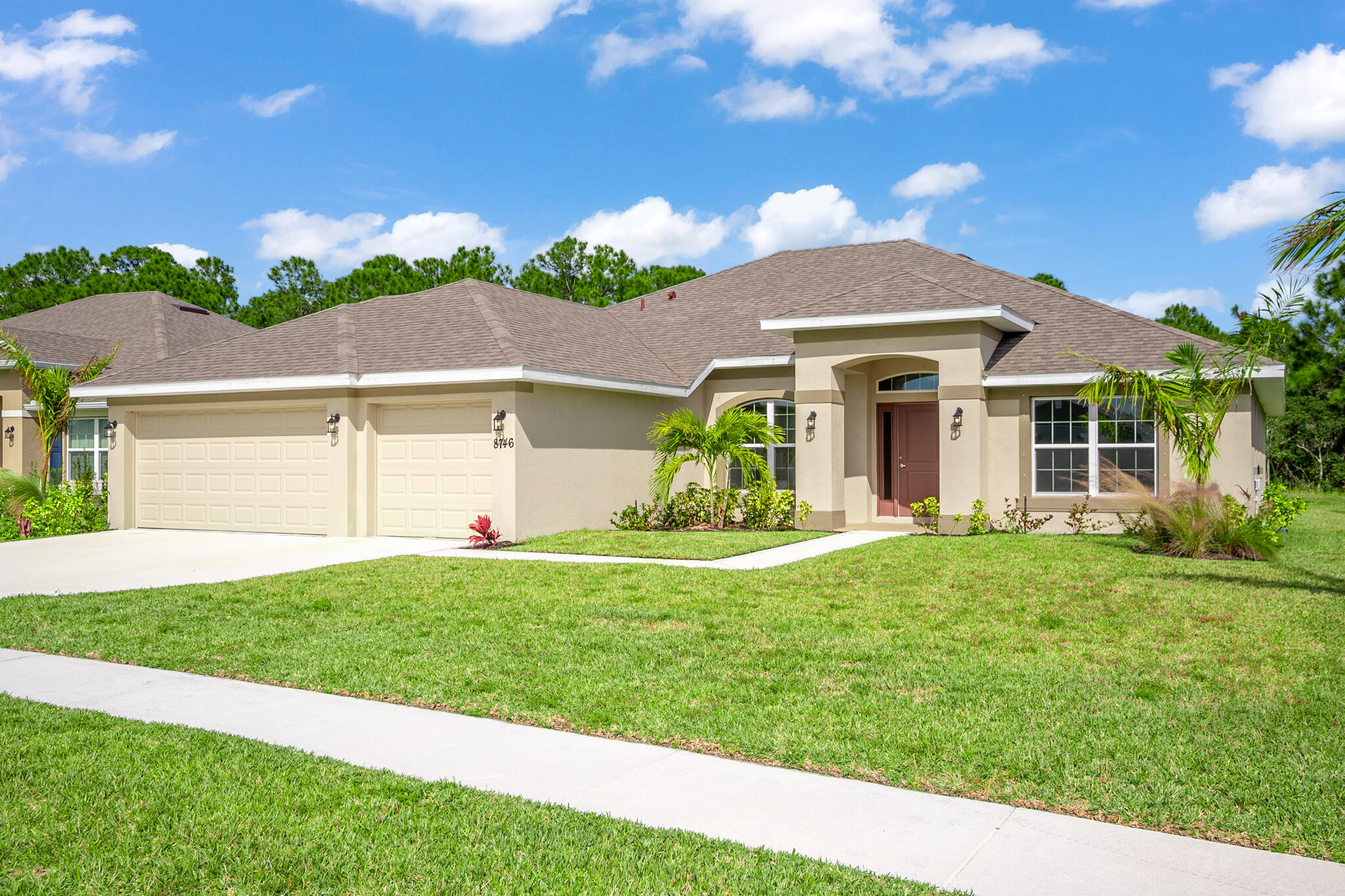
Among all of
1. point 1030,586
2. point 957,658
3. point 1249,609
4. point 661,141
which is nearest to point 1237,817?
point 957,658

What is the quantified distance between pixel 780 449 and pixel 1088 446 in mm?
5795

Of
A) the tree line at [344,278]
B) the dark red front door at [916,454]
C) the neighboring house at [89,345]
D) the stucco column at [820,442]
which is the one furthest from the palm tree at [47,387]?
the tree line at [344,278]

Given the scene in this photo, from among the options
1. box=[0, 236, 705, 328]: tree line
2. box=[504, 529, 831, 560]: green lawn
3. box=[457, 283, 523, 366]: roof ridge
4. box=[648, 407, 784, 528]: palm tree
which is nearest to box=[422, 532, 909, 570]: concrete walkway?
box=[504, 529, 831, 560]: green lawn

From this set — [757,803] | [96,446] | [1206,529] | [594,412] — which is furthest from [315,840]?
[96,446]

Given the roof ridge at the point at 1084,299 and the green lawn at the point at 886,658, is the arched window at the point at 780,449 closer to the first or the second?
the roof ridge at the point at 1084,299

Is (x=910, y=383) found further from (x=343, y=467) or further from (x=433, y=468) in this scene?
(x=343, y=467)

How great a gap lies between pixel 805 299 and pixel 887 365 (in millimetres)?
3437

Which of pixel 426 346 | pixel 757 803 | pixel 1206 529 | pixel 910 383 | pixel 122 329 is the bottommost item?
pixel 757 803

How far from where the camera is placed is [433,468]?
17.6 meters

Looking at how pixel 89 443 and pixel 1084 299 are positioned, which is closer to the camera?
pixel 1084 299

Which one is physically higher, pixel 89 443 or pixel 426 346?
pixel 426 346

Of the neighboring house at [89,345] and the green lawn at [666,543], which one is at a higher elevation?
the neighboring house at [89,345]

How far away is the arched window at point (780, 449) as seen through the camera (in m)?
19.9

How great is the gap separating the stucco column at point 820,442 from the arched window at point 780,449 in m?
1.46
